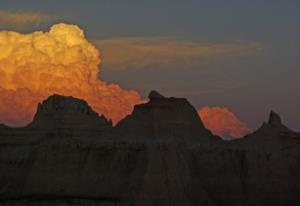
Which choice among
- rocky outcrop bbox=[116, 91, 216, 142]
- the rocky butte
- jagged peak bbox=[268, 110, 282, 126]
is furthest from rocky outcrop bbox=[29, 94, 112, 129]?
jagged peak bbox=[268, 110, 282, 126]

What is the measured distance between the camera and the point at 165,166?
94.6 metres

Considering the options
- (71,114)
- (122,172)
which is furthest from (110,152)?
(71,114)

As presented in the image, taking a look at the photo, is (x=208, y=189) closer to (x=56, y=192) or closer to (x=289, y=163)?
(x=289, y=163)

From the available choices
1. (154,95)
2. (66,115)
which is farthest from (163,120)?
(66,115)

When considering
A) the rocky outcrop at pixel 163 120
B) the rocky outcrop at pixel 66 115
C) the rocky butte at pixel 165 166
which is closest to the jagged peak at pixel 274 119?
the rocky butte at pixel 165 166

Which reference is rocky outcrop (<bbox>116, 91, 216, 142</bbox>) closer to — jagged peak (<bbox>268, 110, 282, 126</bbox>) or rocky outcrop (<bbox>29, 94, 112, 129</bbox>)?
jagged peak (<bbox>268, 110, 282, 126</bbox>)

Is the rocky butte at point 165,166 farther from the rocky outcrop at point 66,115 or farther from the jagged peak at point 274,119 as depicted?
the rocky outcrop at point 66,115

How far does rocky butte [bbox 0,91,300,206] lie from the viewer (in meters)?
94.9

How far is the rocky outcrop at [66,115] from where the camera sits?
430 ft

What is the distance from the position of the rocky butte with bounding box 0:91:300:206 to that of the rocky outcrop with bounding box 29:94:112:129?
20514 millimetres

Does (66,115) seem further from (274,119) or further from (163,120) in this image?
(274,119)

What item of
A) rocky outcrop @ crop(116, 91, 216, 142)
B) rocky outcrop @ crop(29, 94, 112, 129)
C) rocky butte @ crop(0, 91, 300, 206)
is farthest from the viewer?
rocky outcrop @ crop(29, 94, 112, 129)

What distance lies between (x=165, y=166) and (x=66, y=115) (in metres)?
40.8

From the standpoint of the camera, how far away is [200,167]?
324ft
